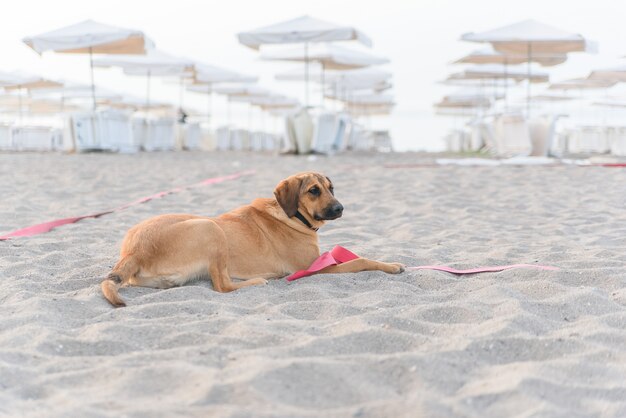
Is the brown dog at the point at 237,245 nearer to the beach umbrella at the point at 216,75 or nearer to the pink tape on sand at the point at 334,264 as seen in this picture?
the pink tape on sand at the point at 334,264

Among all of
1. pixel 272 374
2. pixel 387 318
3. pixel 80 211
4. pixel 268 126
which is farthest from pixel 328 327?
pixel 268 126

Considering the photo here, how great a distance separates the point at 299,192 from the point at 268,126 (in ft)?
149

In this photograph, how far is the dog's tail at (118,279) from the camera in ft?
9.05

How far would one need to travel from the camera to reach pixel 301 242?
3469 mm

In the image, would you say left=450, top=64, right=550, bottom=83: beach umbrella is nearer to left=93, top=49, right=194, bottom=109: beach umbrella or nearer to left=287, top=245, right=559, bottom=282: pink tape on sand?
left=93, top=49, right=194, bottom=109: beach umbrella

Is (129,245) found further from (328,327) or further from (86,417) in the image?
(86,417)

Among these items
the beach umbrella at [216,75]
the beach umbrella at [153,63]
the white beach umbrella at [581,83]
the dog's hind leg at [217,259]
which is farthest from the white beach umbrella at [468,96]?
the dog's hind leg at [217,259]

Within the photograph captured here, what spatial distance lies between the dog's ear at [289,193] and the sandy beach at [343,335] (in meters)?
0.38

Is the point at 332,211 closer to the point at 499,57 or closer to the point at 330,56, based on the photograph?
the point at 499,57

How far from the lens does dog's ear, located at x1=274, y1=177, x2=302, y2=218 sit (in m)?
3.40

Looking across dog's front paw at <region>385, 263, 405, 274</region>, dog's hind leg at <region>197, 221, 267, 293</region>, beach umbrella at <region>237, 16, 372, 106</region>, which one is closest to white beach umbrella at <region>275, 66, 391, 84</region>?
beach umbrella at <region>237, 16, 372, 106</region>

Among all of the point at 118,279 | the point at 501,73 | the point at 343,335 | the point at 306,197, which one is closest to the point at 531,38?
the point at 501,73

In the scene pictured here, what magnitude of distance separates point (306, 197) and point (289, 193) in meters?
0.09

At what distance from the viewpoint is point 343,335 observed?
226 cm
